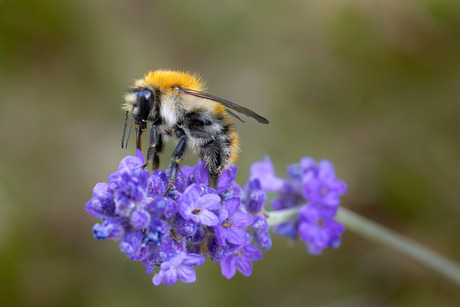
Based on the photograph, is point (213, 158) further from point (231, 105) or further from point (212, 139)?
point (231, 105)

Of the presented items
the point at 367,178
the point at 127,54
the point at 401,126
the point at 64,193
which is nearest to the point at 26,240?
the point at 64,193

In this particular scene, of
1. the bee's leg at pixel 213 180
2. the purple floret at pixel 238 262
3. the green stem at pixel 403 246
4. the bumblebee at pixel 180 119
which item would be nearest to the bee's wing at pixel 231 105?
the bumblebee at pixel 180 119

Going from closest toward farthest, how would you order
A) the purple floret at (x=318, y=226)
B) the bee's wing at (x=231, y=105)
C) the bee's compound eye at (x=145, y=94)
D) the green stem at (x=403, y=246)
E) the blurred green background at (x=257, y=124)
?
the bee's wing at (x=231, y=105) → the bee's compound eye at (x=145, y=94) → the purple floret at (x=318, y=226) → the green stem at (x=403, y=246) → the blurred green background at (x=257, y=124)

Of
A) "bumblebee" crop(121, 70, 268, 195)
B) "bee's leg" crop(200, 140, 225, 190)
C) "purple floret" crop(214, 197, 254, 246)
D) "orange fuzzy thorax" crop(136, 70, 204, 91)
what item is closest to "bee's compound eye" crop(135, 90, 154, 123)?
"bumblebee" crop(121, 70, 268, 195)

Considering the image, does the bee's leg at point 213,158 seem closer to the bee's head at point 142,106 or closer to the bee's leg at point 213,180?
the bee's leg at point 213,180

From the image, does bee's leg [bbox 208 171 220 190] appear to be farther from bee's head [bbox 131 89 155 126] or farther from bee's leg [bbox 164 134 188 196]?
bee's head [bbox 131 89 155 126]

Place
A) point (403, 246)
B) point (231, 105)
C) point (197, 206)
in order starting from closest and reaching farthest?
1. point (197, 206)
2. point (231, 105)
3. point (403, 246)

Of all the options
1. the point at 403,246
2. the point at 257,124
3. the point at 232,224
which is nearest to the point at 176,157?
the point at 232,224
